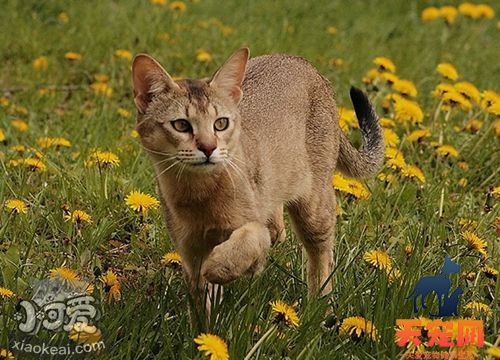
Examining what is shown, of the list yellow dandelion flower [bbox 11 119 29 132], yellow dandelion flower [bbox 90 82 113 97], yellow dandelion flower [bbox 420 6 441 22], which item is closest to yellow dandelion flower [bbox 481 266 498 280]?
yellow dandelion flower [bbox 11 119 29 132]

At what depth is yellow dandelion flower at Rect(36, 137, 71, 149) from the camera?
16.1 ft

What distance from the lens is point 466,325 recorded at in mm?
3377

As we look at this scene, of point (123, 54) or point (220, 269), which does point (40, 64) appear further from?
point (220, 269)

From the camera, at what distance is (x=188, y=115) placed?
133 inches

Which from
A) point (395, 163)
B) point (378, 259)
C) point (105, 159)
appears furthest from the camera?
point (395, 163)

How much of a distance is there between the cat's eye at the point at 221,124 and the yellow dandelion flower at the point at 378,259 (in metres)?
0.80

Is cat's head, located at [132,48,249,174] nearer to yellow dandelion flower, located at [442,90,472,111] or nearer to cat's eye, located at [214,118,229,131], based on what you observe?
cat's eye, located at [214,118,229,131]

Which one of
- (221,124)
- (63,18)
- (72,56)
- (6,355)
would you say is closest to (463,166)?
(221,124)

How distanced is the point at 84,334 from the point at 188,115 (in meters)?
0.82

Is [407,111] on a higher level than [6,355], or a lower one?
higher

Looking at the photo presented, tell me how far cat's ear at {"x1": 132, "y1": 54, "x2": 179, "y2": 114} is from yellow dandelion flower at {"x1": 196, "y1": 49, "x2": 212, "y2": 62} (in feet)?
9.07

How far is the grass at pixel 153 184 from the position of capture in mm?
3389

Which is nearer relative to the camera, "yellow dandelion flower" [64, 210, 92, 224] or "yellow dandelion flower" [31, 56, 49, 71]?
"yellow dandelion flower" [64, 210, 92, 224]

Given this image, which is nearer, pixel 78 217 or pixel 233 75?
pixel 233 75
